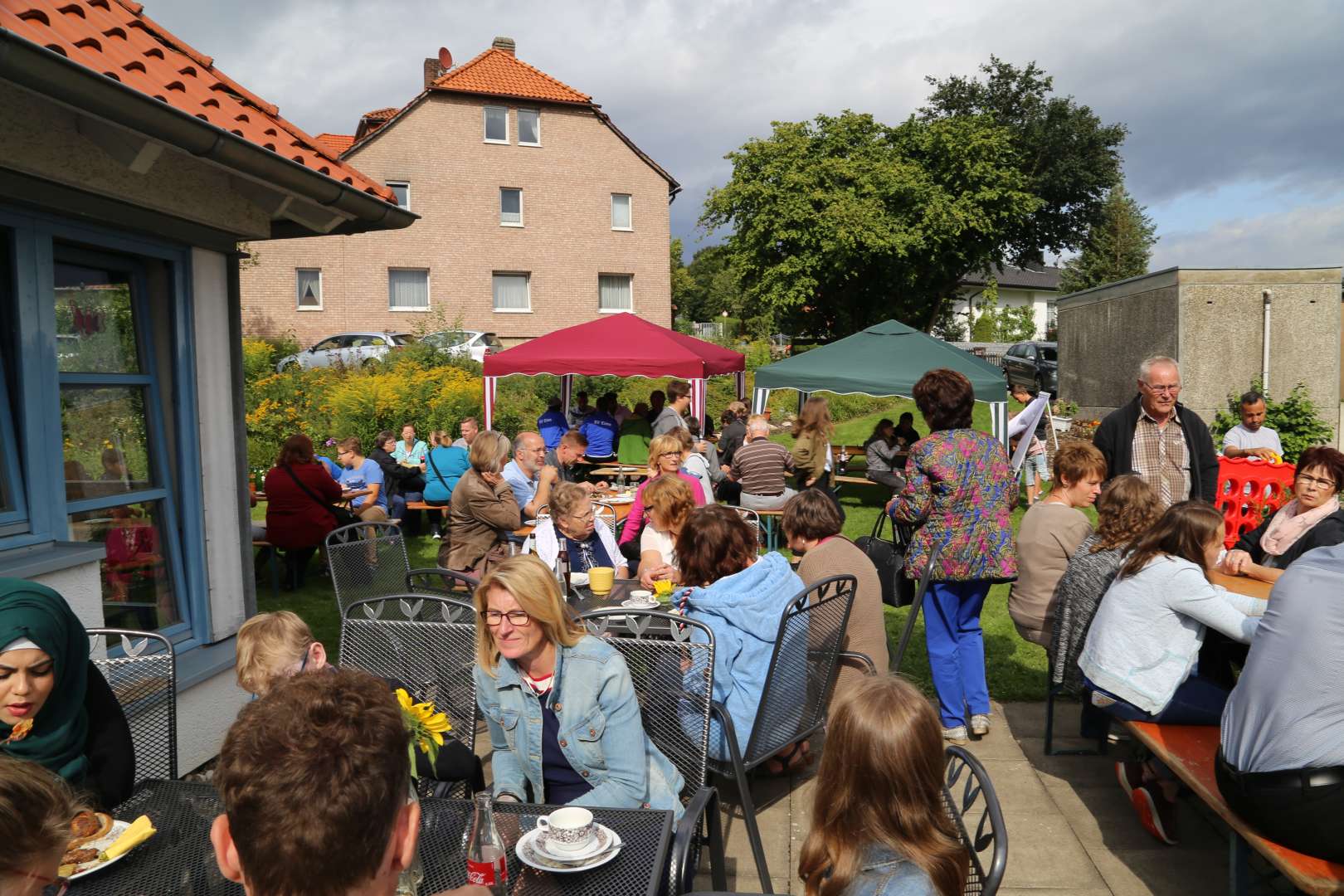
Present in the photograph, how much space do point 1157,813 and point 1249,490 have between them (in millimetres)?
4427

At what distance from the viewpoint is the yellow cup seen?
4707mm

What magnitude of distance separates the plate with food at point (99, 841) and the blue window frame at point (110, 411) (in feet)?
5.54

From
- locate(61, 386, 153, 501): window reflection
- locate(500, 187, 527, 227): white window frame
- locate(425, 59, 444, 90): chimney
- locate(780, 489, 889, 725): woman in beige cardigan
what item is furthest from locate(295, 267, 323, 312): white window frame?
locate(780, 489, 889, 725): woman in beige cardigan

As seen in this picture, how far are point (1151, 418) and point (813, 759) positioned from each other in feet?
9.04

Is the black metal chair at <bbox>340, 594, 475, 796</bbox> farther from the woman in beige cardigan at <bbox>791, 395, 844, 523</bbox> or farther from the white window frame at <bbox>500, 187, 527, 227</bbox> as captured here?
the white window frame at <bbox>500, 187, 527, 227</bbox>

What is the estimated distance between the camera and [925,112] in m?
41.6

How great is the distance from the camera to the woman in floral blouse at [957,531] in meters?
4.34

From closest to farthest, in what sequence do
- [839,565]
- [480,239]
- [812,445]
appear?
[839,565], [812,445], [480,239]

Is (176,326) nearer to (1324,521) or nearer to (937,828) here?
(937,828)

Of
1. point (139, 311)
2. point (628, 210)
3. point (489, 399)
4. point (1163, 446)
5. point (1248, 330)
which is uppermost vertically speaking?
point (628, 210)

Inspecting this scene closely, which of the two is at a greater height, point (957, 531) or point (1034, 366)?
point (1034, 366)

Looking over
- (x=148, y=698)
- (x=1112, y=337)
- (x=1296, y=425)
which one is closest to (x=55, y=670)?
(x=148, y=698)

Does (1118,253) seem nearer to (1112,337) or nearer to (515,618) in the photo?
(1112,337)

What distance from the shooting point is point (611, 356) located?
11.5 meters
